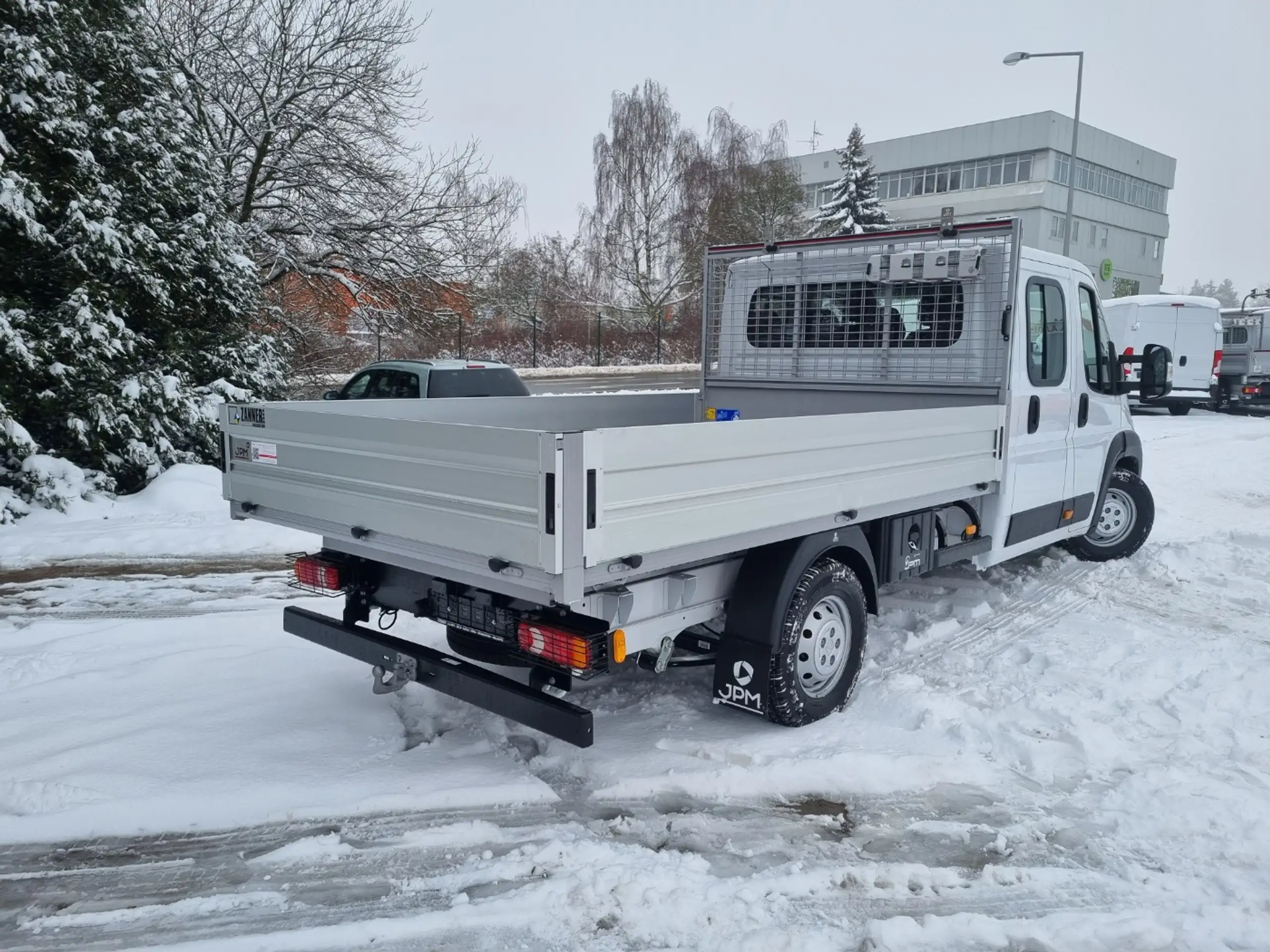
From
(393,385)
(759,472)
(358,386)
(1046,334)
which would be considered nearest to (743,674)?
(759,472)

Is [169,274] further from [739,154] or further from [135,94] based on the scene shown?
[739,154]

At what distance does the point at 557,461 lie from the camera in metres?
3.07

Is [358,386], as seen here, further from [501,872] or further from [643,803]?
[501,872]

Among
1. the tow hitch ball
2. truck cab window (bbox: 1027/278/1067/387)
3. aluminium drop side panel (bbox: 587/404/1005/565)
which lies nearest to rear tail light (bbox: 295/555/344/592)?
the tow hitch ball

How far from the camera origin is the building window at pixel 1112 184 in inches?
2119

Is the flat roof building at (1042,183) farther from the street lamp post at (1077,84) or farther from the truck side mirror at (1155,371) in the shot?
the truck side mirror at (1155,371)

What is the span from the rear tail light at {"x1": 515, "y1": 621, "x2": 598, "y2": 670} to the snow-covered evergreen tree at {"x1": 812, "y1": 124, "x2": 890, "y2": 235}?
33339mm

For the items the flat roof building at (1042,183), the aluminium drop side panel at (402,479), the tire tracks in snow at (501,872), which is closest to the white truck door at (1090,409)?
the tire tracks in snow at (501,872)

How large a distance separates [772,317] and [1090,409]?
2515mm

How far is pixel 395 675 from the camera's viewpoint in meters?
4.30

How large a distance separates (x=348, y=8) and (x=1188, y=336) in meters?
18.7

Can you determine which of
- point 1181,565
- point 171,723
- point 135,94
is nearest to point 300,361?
point 135,94

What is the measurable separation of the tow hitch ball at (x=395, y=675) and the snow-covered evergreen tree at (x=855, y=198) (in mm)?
32808

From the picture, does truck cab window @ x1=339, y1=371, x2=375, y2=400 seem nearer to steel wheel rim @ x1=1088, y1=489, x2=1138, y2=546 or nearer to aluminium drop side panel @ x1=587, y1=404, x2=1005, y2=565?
aluminium drop side panel @ x1=587, y1=404, x2=1005, y2=565
